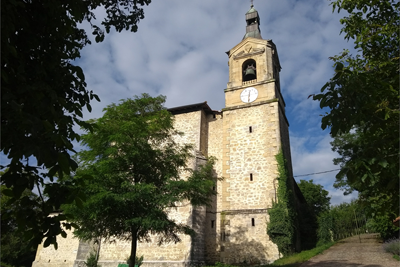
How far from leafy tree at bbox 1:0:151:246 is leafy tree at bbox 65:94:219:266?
6499mm

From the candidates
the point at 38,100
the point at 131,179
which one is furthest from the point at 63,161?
the point at 131,179

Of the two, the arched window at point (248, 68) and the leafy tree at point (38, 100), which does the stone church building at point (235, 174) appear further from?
the leafy tree at point (38, 100)

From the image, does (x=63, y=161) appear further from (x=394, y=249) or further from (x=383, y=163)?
(x=394, y=249)

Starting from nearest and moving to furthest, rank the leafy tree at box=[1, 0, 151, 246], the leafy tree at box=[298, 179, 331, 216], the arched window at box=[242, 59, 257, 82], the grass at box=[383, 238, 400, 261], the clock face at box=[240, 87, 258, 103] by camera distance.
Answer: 1. the leafy tree at box=[1, 0, 151, 246]
2. the grass at box=[383, 238, 400, 261]
3. the clock face at box=[240, 87, 258, 103]
4. the arched window at box=[242, 59, 257, 82]
5. the leafy tree at box=[298, 179, 331, 216]

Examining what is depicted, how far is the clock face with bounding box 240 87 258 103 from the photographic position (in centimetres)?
1918

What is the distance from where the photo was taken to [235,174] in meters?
17.5

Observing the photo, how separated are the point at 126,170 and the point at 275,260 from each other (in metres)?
8.46

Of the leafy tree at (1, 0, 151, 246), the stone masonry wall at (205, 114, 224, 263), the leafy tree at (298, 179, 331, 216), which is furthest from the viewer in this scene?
the leafy tree at (298, 179, 331, 216)

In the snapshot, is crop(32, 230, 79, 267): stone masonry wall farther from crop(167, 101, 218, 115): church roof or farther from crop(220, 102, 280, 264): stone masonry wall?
crop(167, 101, 218, 115): church roof

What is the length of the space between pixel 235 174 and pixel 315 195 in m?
19.1

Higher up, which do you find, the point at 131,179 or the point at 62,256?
the point at 131,179

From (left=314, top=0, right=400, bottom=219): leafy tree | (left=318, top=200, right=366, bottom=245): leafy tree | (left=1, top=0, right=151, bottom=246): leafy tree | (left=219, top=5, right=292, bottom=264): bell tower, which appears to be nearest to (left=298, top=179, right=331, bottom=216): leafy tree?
(left=318, top=200, right=366, bottom=245): leafy tree

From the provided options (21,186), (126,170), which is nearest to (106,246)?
(126,170)

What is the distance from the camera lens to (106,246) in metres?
18.3
